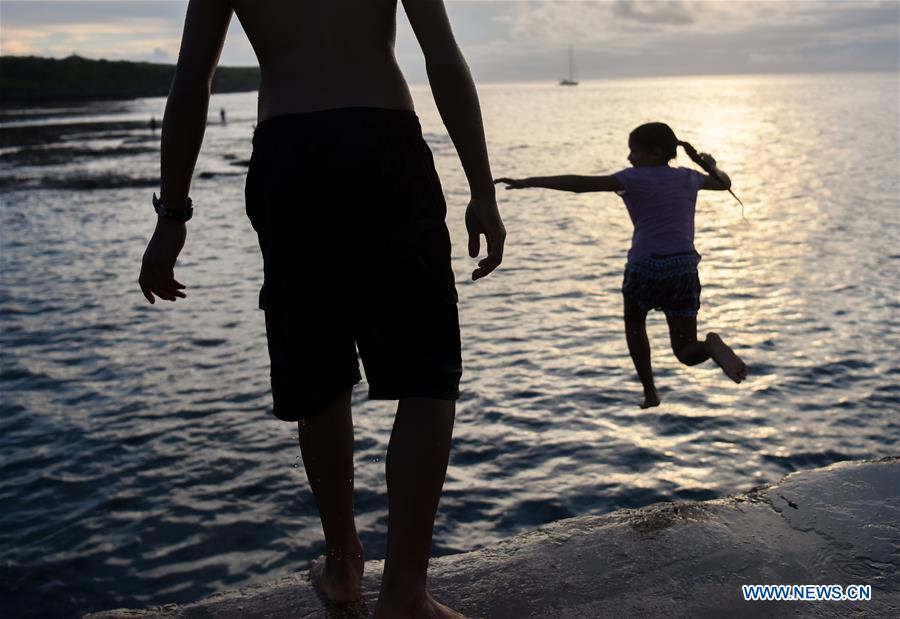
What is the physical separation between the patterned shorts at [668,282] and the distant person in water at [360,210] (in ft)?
9.05

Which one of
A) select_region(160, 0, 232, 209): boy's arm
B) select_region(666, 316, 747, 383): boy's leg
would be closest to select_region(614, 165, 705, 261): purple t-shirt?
select_region(666, 316, 747, 383): boy's leg

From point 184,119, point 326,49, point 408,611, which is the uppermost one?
point 326,49

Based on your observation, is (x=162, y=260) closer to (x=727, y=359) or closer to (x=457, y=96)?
(x=457, y=96)

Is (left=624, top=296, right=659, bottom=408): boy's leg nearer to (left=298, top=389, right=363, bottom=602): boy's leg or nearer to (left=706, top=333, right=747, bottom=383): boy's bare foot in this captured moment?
(left=706, top=333, right=747, bottom=383): boy's bare foot

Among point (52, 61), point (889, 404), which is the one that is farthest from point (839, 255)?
point (52, 61)

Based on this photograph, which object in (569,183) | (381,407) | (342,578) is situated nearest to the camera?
(342,578)

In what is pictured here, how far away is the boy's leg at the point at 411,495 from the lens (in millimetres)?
2582

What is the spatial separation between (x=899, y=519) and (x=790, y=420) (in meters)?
5.22

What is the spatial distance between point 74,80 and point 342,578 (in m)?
137

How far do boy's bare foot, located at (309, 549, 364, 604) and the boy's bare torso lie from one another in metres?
1.69

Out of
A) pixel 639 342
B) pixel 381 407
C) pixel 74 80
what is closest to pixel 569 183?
pixel 639 342

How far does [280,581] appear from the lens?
3.42 m

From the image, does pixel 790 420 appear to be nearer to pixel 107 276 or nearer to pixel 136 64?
pixel 107 276

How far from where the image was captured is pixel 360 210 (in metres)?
2.55
